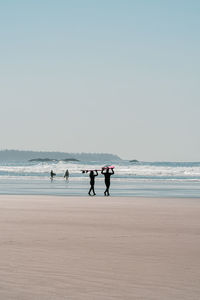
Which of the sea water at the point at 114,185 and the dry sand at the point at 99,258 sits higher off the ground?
the sea water at the point at 114,185

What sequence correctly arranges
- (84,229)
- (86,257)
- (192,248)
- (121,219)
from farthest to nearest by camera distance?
(121,219)
(84,229)
(192,248)
(86,257)

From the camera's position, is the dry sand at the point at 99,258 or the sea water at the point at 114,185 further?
the sea water at the point at 114,185

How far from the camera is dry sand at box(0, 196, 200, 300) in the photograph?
6500 millimetres

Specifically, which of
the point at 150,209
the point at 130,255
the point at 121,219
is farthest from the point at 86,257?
the point at 150,209

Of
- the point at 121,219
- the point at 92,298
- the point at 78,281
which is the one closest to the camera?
the point at 92,298

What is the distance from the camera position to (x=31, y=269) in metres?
7.68

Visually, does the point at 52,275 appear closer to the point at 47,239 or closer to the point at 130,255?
the point at 130,255

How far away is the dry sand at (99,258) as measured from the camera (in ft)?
21.3

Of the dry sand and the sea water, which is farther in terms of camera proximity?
the sea water

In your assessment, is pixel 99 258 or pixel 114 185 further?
pixel 114 185

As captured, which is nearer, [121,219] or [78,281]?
[78,281]

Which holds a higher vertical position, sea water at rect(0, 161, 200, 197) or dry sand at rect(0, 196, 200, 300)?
sea water at rect(0, 161, 200, 197)

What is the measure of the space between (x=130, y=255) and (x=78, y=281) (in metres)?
2.22

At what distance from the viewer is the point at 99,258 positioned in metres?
8.72
